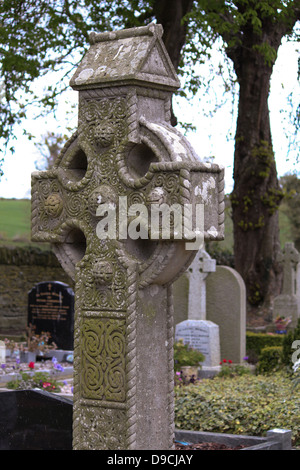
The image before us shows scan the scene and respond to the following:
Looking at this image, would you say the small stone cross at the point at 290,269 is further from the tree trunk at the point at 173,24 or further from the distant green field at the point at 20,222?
the distant green field at the point at 20,222

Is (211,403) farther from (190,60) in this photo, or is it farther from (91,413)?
(190,60)

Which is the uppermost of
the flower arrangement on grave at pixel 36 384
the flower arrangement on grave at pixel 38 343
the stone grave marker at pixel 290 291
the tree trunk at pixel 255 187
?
the tree trunk at pixel 255 187

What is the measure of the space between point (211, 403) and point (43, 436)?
2370 mm

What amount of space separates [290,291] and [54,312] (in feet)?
18.7

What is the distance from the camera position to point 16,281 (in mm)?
19547

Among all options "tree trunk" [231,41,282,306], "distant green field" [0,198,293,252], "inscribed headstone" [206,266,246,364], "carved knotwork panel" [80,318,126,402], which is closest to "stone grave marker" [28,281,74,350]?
"inscribed headstone" [206,266,246,364]

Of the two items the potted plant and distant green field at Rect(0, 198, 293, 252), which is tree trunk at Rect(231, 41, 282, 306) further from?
distant green field at Rect(0, 198, 293, 252)

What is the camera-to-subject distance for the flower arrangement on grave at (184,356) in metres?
11.1

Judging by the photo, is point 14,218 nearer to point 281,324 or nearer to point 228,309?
point 281,324

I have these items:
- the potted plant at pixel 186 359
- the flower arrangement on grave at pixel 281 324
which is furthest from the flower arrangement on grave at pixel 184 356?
the flower arrangement on grave at pixel 281 324

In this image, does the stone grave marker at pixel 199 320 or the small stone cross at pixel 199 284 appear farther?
the small stone cross at pixel 199 284

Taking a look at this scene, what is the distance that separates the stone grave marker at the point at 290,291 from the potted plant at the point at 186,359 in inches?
215

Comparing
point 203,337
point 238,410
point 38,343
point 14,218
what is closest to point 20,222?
point 14,218

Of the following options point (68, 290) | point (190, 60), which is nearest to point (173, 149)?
point (68, 290)
